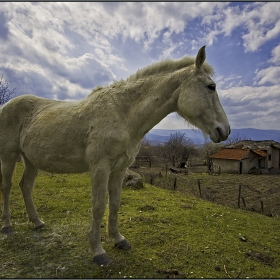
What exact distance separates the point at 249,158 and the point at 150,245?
38268 mm

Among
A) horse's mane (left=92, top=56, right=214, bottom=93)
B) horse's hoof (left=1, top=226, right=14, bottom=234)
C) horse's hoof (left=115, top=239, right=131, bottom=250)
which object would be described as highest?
horse's mane (left=92, top=56, right=214, bottom=93)

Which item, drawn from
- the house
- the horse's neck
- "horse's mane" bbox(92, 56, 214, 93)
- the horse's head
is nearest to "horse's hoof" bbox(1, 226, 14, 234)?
the horse's neck

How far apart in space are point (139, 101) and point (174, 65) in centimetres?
87

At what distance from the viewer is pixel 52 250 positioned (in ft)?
12.1

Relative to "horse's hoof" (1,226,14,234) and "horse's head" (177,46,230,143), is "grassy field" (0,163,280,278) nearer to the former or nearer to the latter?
"horse's hoof" (1,226,14,234)

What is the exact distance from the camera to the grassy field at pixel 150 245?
316 cm

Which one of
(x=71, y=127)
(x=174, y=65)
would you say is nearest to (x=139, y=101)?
(x=174, y=65)

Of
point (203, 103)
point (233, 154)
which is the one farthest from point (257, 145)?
point (203, 103)

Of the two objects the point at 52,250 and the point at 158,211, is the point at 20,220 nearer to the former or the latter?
the point at 52,250

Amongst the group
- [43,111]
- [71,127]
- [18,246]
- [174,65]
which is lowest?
[18,246]

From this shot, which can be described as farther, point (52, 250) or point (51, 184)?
point (51, 184)

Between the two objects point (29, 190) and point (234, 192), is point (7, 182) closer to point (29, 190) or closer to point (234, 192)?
point (29, 190)

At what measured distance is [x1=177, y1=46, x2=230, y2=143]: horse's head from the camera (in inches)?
122

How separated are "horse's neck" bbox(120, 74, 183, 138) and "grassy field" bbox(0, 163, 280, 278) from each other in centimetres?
213
